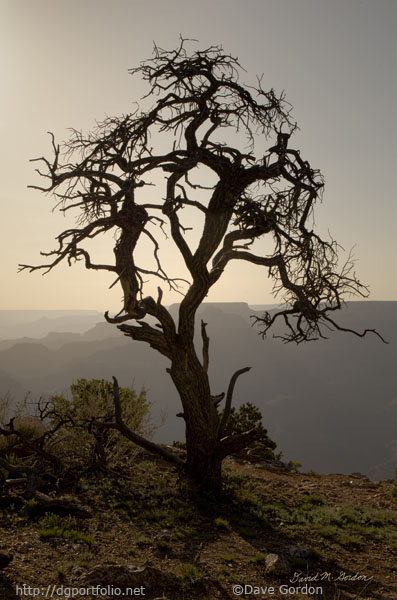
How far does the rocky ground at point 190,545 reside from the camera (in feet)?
14.4

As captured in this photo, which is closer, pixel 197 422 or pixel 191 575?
pixel 191 575

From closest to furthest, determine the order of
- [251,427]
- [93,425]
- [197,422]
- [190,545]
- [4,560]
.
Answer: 1. [4,560]
2. [190,545]
3. [197,422]
4. [93,425]
5. [251,427]

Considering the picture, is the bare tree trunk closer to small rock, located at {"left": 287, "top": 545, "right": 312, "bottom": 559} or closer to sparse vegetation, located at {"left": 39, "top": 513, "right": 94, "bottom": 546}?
small rock, located at {"left": 287, "top": 545, "right": 312, "bottom": 559}

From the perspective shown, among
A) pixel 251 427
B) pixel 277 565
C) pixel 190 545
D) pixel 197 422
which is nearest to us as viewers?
pixel 277 565

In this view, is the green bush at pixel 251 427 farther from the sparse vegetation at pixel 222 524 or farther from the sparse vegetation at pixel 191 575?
the sparse vegetation at pixel 191 575

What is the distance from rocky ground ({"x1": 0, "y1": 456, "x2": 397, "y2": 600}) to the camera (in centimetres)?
438

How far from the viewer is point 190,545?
5824mm

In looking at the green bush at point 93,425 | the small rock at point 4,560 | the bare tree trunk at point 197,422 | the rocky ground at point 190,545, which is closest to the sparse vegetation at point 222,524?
the rocky ground at point 190,545

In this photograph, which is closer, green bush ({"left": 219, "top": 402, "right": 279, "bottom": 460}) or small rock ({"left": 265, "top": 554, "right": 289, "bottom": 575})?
small rock ({"left": 265, "top": 554, "right": 289, "bottom": 575})

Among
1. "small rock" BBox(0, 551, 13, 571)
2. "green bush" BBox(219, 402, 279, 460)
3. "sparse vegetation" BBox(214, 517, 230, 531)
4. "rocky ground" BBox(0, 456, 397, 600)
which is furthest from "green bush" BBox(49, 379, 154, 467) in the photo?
"green bush" BBox(219, 402, 279, 460)

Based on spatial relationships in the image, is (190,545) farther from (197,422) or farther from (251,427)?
(251,427)

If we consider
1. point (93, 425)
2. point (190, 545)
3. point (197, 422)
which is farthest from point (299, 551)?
point (93, 425)

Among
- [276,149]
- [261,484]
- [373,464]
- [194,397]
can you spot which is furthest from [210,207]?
[373,464]

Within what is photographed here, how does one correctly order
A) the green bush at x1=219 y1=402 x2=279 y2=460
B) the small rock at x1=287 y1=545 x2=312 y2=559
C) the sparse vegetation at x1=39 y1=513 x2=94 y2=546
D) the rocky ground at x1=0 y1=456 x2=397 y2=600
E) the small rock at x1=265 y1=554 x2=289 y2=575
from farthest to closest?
the green bush at x1=219 y1=402 x2=279 y2=460 < the small rock at x1=287 y1=545 x2=312 y2=559 < the sparse vegetation at x1=39 y1=513 x2=94 y2=546 < the small rock at x1=265 y1=554 x2=289 y2=575 < the rocky ground at x1=0 y1=456 x2=397 y2=600
